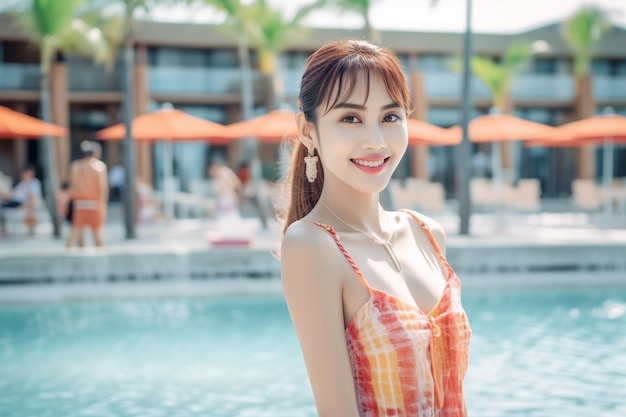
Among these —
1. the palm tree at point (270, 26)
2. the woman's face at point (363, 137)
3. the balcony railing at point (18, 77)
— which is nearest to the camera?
the woman's face at point (363, 137)

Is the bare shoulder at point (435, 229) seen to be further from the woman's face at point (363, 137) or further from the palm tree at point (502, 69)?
the palm tree at point (502, 69)

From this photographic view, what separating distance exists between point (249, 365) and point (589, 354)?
315cm

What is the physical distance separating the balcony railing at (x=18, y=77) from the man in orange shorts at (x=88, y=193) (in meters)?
15.2

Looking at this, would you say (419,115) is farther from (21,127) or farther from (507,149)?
(21,127)

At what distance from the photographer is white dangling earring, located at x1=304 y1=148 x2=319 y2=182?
1.68 meters

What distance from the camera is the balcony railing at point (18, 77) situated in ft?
83.7

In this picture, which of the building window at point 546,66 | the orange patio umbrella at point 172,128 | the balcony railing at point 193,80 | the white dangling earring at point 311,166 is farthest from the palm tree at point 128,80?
the building window at point 546,66

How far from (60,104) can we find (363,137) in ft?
84.6

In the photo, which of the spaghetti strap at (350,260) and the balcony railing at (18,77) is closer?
the spaghetti strap at (350,260)

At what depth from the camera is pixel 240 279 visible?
11039 millimetres

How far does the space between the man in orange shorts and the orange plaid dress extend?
34.5 feet

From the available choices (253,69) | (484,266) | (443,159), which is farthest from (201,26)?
(484,266)

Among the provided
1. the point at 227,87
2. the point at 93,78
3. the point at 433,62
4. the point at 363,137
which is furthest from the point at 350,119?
the point at 433,62

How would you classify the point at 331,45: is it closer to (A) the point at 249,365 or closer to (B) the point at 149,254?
(A) the point at 249,365
